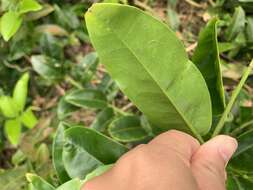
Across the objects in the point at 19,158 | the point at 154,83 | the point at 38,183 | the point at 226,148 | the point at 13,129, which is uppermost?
the point at 154,83

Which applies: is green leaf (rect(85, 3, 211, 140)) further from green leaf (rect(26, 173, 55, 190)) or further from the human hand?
green leaf (rect(26, 173, 55, 190))

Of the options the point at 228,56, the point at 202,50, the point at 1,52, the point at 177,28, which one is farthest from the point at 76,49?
the point at 202,50

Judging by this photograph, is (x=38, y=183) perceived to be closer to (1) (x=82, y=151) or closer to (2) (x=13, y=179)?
(1) (x=82, y=151)

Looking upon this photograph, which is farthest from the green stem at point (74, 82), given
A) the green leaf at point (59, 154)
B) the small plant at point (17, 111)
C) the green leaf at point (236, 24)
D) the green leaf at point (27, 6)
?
the green leaf at point (236, 24)

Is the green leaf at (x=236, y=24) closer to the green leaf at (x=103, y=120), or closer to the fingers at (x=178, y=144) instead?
the green leaf at (x=103, y=120)

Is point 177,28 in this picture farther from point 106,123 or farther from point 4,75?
point 4,75

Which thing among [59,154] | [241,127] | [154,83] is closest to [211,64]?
[154,83]
